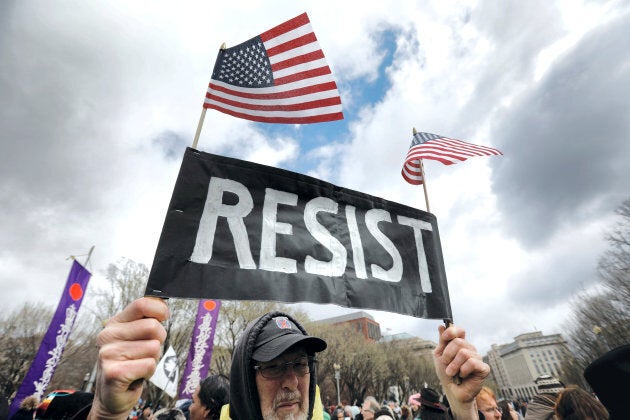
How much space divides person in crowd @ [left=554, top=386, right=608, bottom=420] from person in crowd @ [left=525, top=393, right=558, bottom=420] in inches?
24.8

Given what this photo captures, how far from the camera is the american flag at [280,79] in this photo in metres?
2.75

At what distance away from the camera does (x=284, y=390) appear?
1879mm

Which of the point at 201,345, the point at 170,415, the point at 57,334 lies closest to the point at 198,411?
the point at 170,415

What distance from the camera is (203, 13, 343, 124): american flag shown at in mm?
2750

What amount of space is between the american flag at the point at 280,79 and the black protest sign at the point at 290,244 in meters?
0.81

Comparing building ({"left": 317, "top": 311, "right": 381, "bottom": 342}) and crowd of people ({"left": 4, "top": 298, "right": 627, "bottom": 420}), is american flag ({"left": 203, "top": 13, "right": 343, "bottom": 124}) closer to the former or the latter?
crowd of people ({"left": 4, "top": 298, "right": 627, "bottom": 420})

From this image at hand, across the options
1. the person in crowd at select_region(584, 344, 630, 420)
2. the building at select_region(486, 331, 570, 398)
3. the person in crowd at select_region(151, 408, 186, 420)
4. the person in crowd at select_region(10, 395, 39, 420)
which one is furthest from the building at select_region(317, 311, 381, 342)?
the person in crowd at select_region(584, 344, 630, 420)

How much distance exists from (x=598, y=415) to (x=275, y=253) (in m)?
3.16

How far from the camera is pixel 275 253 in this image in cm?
215

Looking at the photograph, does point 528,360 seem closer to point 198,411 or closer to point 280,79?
point 198,411

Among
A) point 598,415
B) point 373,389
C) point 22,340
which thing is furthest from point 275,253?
point 373,389

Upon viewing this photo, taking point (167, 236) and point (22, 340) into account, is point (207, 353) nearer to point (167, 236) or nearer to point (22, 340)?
point (167, 236)

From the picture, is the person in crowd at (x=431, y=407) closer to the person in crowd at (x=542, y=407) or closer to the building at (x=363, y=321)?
the person in crowd at (x=542, y=407)

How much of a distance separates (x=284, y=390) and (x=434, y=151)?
9.89 ft
